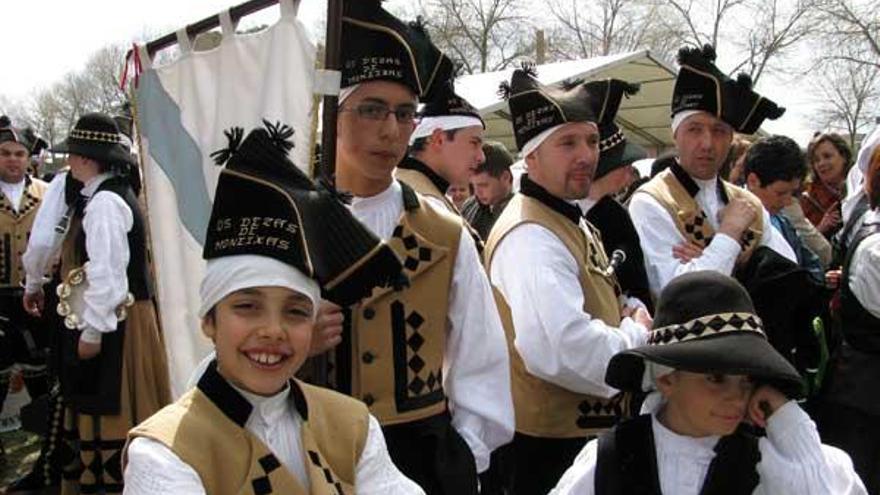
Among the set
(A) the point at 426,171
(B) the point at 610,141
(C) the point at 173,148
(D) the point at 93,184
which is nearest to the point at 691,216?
(B) the point at 610,141

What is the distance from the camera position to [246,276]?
6.31ft

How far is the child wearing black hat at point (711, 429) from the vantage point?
226 centimetres

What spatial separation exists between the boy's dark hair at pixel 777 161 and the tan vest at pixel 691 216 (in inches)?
29.3

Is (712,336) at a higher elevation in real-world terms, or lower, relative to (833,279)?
higher

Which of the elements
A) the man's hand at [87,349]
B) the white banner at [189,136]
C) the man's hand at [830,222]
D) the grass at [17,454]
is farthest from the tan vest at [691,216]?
the grass at [17,454]

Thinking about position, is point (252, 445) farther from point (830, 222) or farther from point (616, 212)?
point (830, 222)

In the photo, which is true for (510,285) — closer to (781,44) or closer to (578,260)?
(578,260)

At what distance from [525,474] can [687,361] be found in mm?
1159

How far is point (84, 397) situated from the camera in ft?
16.8

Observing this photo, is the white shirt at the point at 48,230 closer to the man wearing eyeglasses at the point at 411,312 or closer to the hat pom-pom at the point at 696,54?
the man wearing eyeglasses at the point at 411,312

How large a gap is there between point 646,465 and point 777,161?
253 centimetres

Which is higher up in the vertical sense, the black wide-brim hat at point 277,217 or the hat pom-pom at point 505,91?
the hat pom-pom at point 505,91

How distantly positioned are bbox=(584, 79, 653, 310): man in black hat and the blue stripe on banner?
1628 mm

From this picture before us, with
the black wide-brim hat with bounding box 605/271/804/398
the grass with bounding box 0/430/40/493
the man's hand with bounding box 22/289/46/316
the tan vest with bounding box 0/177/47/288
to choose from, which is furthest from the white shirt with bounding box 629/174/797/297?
the tan vest with bounding box 0/177/47/288
